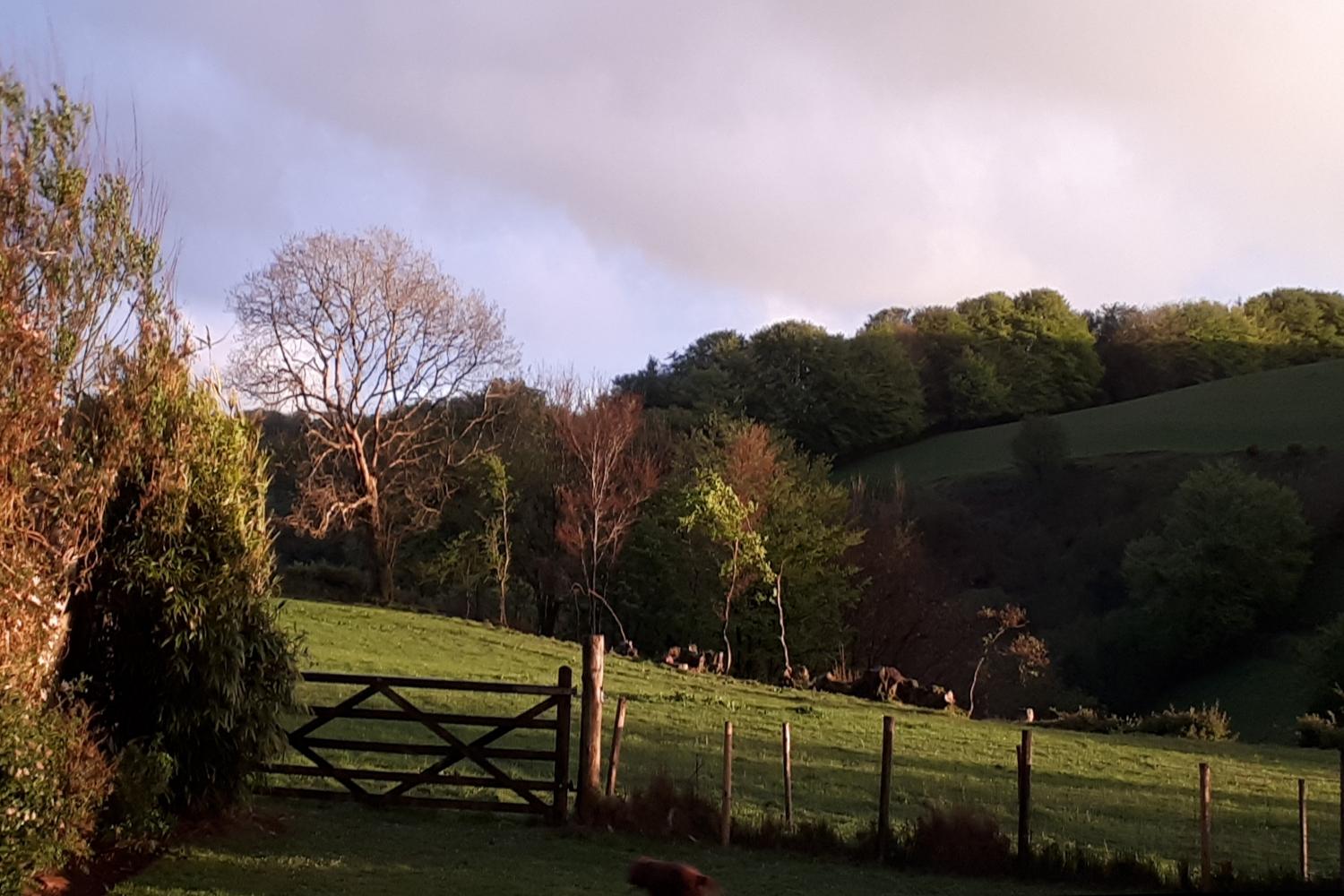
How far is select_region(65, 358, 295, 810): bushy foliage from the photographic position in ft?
36.8

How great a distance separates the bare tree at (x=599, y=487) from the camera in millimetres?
54344

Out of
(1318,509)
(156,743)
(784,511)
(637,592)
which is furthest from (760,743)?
(1318,509)

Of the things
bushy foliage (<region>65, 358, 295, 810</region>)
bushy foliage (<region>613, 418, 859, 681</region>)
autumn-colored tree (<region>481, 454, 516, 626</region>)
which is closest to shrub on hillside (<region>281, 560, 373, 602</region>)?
autumn-colored tree (<region>481, 454, 516, 626</region>)

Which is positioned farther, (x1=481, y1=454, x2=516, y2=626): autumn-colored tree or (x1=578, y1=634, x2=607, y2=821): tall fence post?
(x1=481, y1=454, x2=516, y2=626): autumn-colored tree

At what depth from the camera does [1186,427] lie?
98188mm

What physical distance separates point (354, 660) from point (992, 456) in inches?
3213

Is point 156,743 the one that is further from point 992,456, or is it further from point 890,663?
point 992,456

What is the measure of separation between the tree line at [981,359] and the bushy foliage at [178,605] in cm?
7884

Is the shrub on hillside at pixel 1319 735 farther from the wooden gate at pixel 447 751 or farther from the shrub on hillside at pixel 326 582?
the shrub on hillside at pixel 326 582

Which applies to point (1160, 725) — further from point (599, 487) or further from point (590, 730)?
point (599, 487)

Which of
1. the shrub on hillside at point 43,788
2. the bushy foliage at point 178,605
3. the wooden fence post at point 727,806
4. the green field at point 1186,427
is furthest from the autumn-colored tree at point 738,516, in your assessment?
the green field at point 1186,427

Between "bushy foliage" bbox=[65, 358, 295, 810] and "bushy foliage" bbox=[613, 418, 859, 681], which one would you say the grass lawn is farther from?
"bushy foliage" bbox=[613, 418, 859, 681]

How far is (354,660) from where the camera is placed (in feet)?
96.8

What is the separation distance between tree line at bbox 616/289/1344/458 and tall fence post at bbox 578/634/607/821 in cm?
7668
